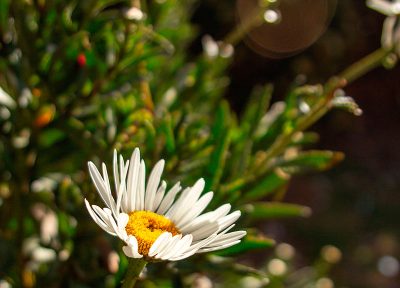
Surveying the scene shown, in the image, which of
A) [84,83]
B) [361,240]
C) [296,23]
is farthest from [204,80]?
[296,23]

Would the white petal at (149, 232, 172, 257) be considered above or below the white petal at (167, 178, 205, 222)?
below

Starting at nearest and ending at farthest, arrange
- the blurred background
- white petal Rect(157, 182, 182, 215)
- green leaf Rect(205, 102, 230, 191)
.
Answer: white petal Rect(157, 182, 182, 215), green leaf Rect(205, 102, 230, 191), the blurred background

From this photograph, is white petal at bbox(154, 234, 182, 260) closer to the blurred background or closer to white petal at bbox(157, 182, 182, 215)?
white petal at bbox(157, 182, 182, 215)

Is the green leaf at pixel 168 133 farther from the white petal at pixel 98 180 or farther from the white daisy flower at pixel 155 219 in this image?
the white petal at pixel 98 180

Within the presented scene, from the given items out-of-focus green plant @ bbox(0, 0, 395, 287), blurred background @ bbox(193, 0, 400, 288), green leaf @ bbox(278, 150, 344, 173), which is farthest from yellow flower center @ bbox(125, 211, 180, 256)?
blurred background @ bbox(193, 0, 400, 288)

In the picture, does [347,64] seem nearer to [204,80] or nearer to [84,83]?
[204,80]

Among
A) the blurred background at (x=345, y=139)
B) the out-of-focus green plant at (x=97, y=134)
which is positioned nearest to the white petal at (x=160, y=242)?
the out-of-focus green plant at (x=97, y=134)
